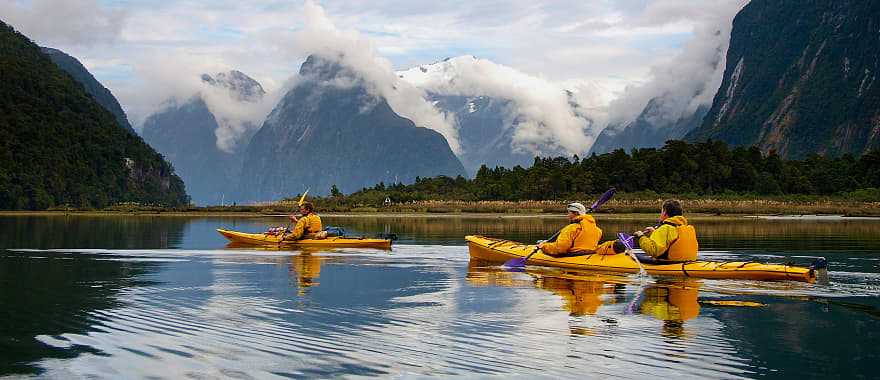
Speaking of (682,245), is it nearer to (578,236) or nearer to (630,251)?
(630,251)

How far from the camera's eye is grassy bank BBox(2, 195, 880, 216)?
8531 centimetres

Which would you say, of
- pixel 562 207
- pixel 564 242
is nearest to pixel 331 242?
pixel 564 242

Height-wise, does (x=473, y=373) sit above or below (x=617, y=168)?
below

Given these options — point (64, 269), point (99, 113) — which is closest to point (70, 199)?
point (99, 113)

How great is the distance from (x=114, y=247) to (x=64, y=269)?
11586mm

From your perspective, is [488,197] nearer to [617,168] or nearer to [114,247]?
[617,168]

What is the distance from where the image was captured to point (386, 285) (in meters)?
24.4

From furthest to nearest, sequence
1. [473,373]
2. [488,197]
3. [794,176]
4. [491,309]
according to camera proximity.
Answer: [488,197] → [794,176] → [491,309] → [473,373]

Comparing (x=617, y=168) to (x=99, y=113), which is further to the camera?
(x=99, y=113)

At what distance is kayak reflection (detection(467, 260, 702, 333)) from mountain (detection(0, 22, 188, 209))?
99.8 metres

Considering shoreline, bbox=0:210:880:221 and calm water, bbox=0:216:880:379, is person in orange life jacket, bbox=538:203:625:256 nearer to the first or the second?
calm water, bbox=0:216:880:379

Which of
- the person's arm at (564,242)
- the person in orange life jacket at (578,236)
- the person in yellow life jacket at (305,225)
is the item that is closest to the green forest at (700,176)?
→ the person in yellow life jacket at (305,225)

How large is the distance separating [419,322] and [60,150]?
12367cm

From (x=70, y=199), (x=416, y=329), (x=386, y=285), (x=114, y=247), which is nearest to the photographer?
(x=416, y=329)
